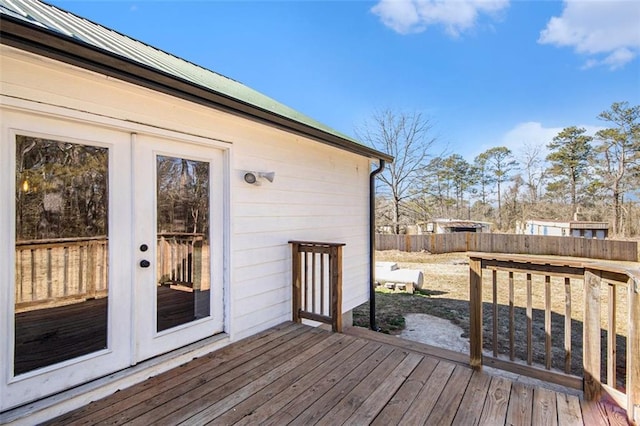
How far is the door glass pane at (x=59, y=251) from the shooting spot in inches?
75.3

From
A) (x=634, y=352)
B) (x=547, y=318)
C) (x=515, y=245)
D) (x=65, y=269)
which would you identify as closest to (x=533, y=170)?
(x=515, y=245)

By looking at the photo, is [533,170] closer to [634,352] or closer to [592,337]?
[592,337]

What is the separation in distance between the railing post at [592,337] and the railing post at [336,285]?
2036 millimetres

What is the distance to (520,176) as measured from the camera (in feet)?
77.9

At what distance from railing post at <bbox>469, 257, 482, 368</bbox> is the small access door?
2.28 m

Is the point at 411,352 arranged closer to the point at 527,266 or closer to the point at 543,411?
the point at 543,411

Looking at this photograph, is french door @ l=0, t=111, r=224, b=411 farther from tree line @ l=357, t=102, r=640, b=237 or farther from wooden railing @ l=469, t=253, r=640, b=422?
tree line @ l=357, t=102, r=640, b=237

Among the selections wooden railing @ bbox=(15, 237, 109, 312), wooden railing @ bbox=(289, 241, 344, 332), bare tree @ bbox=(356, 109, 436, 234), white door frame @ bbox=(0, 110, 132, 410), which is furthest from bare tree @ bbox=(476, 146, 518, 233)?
wooden railing @ bbox=(15, 237, 109, 312)

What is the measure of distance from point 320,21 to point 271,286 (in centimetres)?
753

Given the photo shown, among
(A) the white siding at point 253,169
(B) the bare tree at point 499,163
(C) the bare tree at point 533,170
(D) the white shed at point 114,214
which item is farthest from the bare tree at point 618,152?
(D) the white shed at point 114,214

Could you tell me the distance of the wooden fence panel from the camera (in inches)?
587

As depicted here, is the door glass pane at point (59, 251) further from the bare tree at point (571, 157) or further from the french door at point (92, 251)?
the bare tree at point (571, 157)

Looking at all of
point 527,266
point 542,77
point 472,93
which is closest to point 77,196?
point 527,266

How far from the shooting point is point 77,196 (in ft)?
7.01
